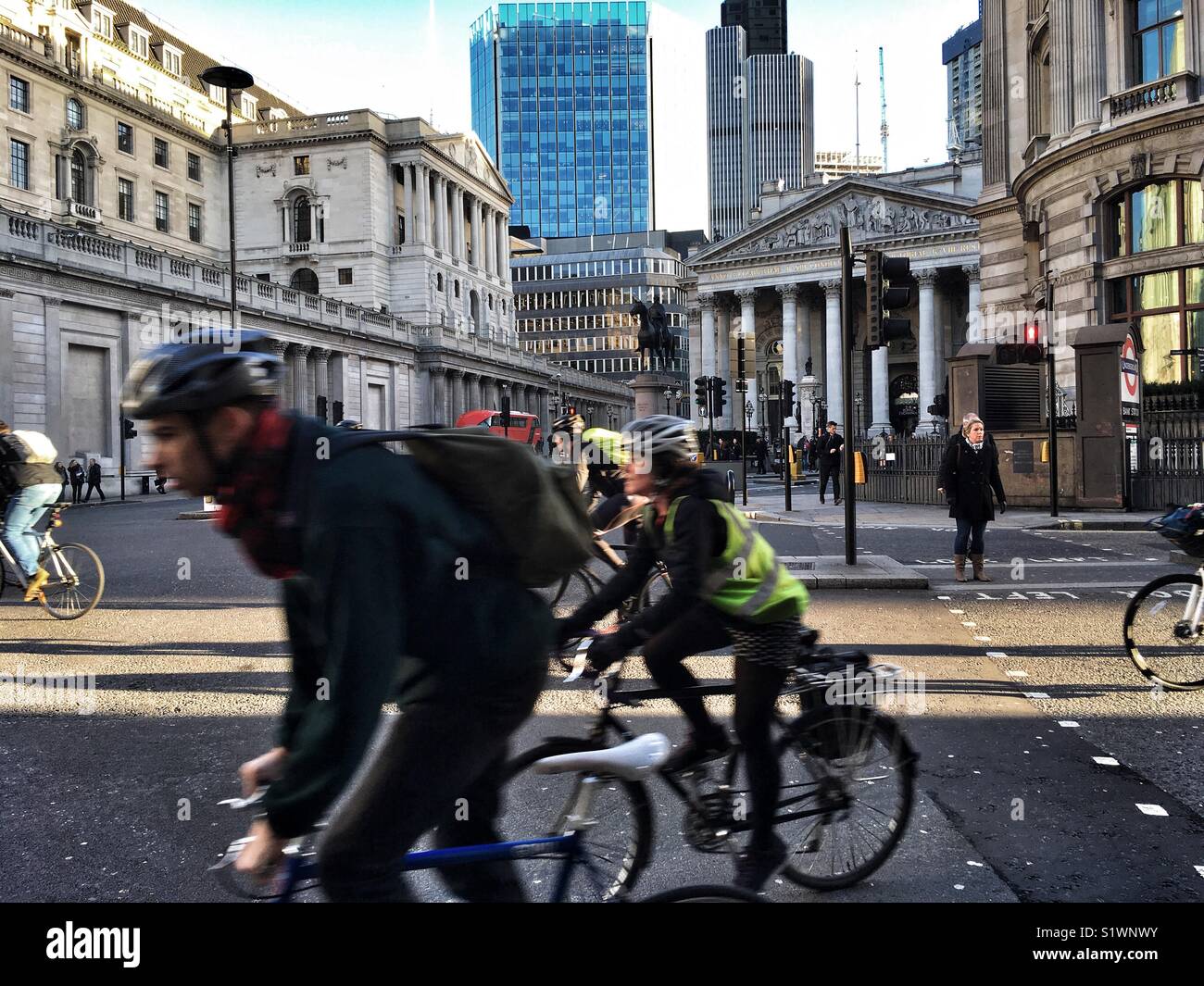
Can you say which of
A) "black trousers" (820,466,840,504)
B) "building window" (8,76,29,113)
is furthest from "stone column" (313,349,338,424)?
"black trousers" (820,466,840,504)

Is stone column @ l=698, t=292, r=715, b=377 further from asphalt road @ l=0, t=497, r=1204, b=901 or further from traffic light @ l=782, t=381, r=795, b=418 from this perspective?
asphalt road @ l=0, t=497, r=1204, b=901

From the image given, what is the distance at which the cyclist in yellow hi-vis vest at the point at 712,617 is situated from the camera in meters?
3.29

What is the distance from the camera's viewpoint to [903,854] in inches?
146

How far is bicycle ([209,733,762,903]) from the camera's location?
208 centimetres

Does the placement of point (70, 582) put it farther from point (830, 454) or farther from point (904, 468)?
point (904, 468)

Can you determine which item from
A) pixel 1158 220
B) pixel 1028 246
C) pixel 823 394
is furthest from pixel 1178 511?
pixel 823 394

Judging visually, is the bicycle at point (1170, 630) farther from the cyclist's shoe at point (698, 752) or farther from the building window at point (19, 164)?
the building window at point (19, 164)

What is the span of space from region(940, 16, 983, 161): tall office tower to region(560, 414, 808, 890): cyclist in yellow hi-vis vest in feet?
516

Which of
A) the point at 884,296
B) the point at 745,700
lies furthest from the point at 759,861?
the point at 884,296

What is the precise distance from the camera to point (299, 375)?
4847 centimetres

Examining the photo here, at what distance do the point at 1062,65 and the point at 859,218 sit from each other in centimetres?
4672

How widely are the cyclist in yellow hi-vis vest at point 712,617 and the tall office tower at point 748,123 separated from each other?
595 feet
